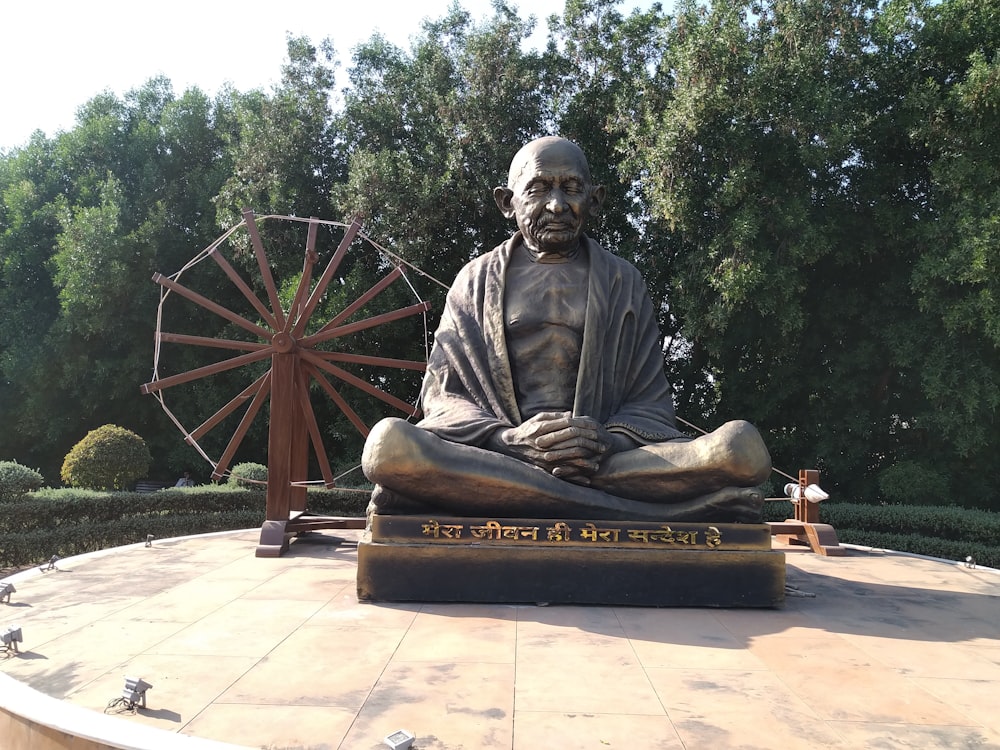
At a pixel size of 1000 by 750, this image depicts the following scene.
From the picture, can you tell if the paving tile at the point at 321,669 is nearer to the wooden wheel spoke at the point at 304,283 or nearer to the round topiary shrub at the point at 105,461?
the wooden wheel spoke at the point at 304,283

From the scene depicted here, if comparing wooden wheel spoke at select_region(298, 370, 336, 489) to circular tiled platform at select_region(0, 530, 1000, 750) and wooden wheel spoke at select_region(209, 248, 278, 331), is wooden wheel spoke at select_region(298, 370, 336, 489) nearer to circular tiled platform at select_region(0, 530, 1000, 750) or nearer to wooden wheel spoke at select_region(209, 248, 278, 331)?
wooden wheel spoke at select_region(209, 248, 278, 331)

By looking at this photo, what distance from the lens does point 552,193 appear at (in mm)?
6652

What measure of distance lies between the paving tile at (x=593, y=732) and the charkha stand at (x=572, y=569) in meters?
1.98

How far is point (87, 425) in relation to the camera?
20.2 metres

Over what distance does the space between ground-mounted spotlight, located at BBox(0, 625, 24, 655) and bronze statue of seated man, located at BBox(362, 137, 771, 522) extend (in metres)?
2.24

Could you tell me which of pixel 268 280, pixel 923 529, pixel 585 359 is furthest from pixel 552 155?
pixel 923 529

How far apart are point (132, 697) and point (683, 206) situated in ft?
36.1

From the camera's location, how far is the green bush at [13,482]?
11281 mm

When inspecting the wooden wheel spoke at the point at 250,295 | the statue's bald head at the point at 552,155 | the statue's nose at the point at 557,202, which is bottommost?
the wooden wheel spoke at the point at 250,295

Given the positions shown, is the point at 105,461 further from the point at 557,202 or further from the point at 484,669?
the point at 484,669

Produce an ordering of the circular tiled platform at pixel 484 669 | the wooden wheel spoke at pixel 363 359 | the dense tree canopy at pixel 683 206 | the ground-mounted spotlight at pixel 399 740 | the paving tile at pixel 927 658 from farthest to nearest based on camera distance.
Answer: the dense tree canopy at pixel 683 206 → the wooden wheel spoke at pixel 363 359 → the paving tile at pixel 927 658 → the circular tiled platform at pixel 484 669 → the ground-mounted spotlight at pixel 399 740

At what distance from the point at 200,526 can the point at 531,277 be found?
27.8 feet

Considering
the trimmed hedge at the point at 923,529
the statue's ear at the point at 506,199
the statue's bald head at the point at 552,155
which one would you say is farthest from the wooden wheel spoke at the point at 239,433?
the trimmed hedge at the point at 923,529

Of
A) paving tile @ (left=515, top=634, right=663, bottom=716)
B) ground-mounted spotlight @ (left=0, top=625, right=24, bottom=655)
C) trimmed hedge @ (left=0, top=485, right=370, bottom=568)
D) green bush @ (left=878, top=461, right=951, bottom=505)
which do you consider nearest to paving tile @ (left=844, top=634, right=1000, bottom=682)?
paving tile @ (left=515, top=634, right=663, bottom=716)
